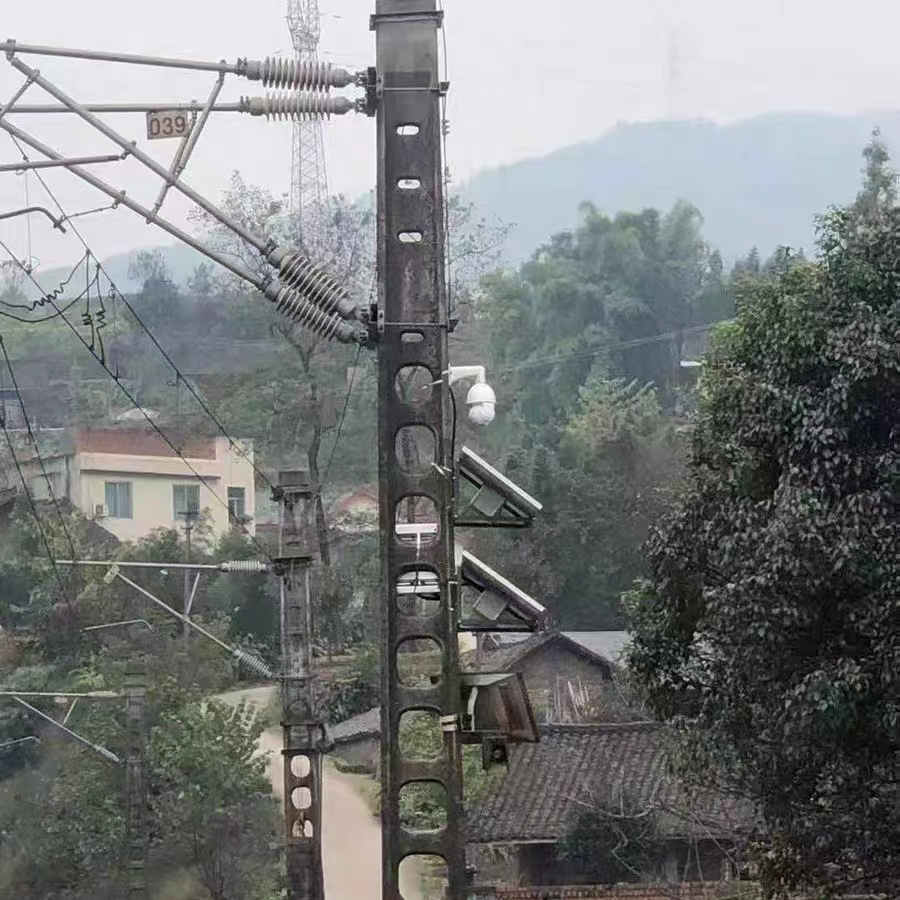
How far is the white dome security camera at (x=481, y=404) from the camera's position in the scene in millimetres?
5629

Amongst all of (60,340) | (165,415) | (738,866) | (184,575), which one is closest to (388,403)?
(738,866)

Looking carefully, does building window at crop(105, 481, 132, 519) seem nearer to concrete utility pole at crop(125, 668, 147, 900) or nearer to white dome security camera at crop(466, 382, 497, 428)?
concrete utility pole at crop(125, 668, 147, 900)

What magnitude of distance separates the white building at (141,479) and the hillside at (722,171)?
2405 cm

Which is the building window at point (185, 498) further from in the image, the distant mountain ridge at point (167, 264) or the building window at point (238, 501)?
the distant mountain ridge at point (167, 264)

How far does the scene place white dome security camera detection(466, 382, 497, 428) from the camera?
18.5ft

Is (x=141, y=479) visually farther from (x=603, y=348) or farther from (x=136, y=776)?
(x=136, y=776)

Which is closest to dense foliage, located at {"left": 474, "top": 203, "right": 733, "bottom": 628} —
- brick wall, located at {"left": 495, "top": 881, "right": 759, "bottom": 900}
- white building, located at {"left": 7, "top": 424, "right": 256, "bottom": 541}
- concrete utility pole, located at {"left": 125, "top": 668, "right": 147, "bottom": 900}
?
white building, located at {"left": 7, "top": 424, "right": 256, "bottom": 541}

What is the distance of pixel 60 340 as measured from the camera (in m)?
27.9

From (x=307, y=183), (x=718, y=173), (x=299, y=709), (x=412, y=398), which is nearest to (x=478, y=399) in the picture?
(x=412, y=398)

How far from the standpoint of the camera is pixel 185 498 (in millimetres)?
26141

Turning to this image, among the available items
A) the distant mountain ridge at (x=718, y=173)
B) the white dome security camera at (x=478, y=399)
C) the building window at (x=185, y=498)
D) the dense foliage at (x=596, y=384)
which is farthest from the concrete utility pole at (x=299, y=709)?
the distant mountain ridge at (x=718, y=173)

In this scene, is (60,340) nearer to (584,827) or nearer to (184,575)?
(184,575)

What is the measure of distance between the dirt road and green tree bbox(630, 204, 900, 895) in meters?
11.2

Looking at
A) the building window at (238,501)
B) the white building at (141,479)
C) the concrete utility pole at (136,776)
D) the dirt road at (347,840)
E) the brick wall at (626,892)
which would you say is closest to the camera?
the brick wall at (626,892)
